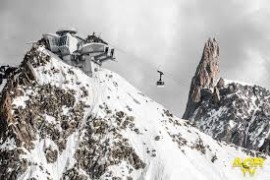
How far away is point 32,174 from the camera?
647 feet

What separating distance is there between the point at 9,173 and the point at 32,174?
8245mm

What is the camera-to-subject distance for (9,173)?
654 ft
